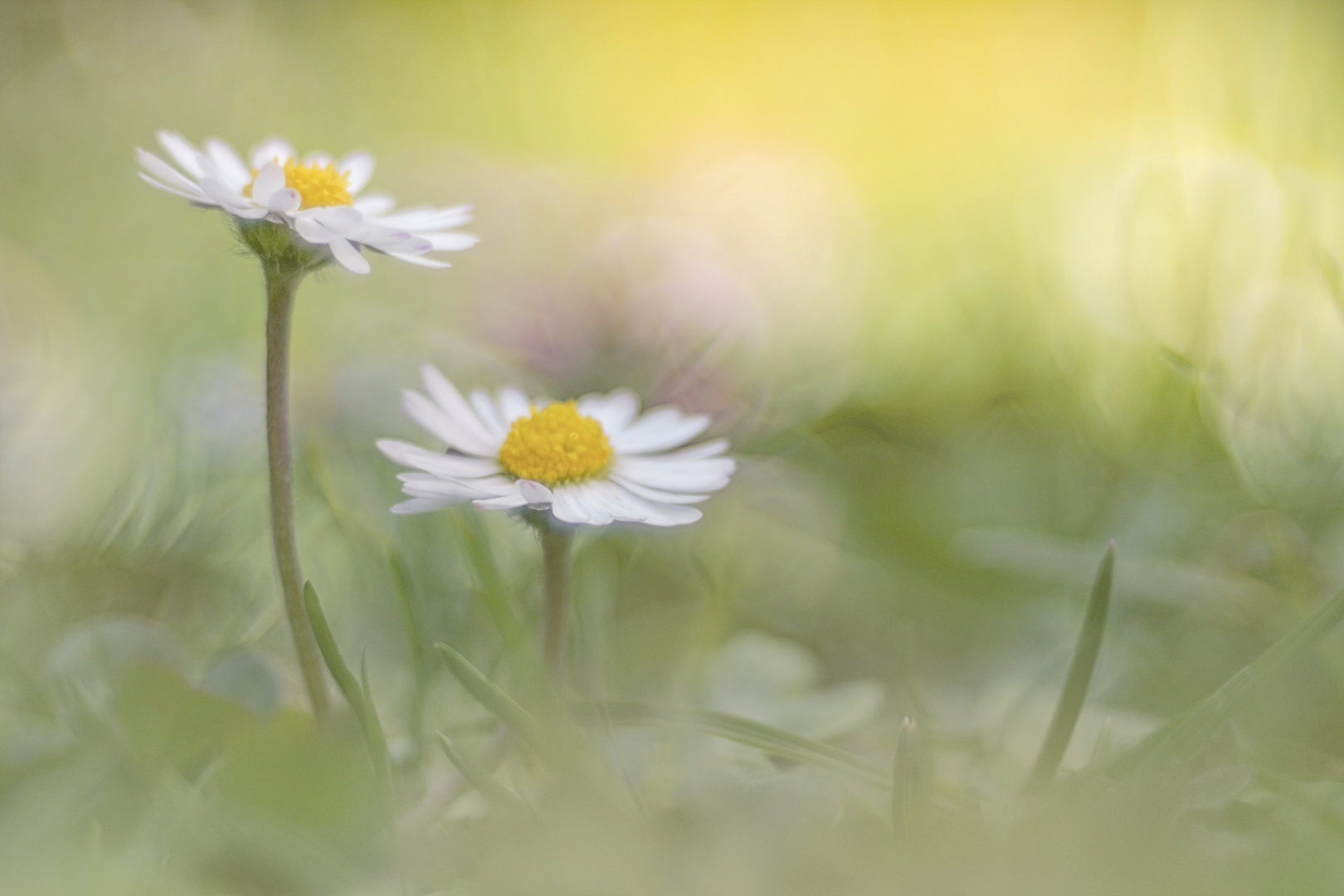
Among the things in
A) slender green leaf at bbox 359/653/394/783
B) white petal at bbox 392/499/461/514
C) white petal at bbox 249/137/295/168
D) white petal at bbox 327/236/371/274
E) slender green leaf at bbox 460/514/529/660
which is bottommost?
slender green leaf at bbox 359/653/394/783

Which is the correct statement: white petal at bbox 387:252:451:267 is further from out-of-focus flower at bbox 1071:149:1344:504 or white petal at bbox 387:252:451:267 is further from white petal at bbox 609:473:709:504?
out-of-focus flower at bbox 1071:149:1344:504

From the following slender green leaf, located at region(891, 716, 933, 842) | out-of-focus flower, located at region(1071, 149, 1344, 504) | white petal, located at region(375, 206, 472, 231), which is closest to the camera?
slender green leaf, located at region(891, 716, 933, 842)

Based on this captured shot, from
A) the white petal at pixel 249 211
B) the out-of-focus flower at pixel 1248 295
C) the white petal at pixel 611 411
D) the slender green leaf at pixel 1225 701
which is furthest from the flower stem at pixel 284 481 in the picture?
the out-of-focus flower at pixel 1248 295

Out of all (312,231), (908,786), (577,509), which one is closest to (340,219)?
(312,231)

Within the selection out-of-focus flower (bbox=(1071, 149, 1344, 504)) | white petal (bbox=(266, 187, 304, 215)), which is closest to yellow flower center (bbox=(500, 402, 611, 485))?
white petal (bbox=(266, 187, 304, 215))

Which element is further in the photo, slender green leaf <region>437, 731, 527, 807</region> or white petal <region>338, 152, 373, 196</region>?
white petal <region>338, 152, 373, 196</region>

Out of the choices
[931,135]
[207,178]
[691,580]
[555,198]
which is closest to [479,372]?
[691,580]

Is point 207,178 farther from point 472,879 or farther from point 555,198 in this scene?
point 555,198

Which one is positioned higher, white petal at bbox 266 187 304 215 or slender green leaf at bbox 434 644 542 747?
white petal at bbox 266 187 304 215

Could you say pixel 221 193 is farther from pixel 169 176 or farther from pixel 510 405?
pixel 510 405
